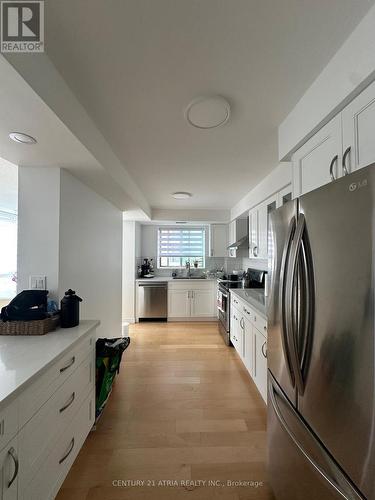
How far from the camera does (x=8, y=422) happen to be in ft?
2.82

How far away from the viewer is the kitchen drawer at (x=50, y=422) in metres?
0.97

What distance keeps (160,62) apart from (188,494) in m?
2.38

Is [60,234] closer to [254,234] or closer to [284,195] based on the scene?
[284,195]

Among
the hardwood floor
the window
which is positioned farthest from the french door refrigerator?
the window

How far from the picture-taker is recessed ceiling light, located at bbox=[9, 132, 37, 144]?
128 cm

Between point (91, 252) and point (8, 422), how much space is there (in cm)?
163

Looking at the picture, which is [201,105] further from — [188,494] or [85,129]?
[188,494]

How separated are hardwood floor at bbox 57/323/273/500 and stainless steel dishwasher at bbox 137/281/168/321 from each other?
70.3 inches

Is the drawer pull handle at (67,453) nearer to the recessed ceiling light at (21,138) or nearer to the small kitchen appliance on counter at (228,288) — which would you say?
the recessed ceiling light at (21,138)

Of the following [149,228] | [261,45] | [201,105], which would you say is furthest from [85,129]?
[149,228]

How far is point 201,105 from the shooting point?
139 cm

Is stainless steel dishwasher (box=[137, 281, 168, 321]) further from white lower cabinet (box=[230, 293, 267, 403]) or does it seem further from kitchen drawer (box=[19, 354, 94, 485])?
kitchen drawer (box=[19, 354, 94, 485])

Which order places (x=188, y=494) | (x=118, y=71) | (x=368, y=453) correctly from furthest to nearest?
(x=188, y=494)
(x=118, y=71)
(x=368, y=453)

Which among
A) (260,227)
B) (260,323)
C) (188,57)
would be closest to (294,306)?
(260,323)
